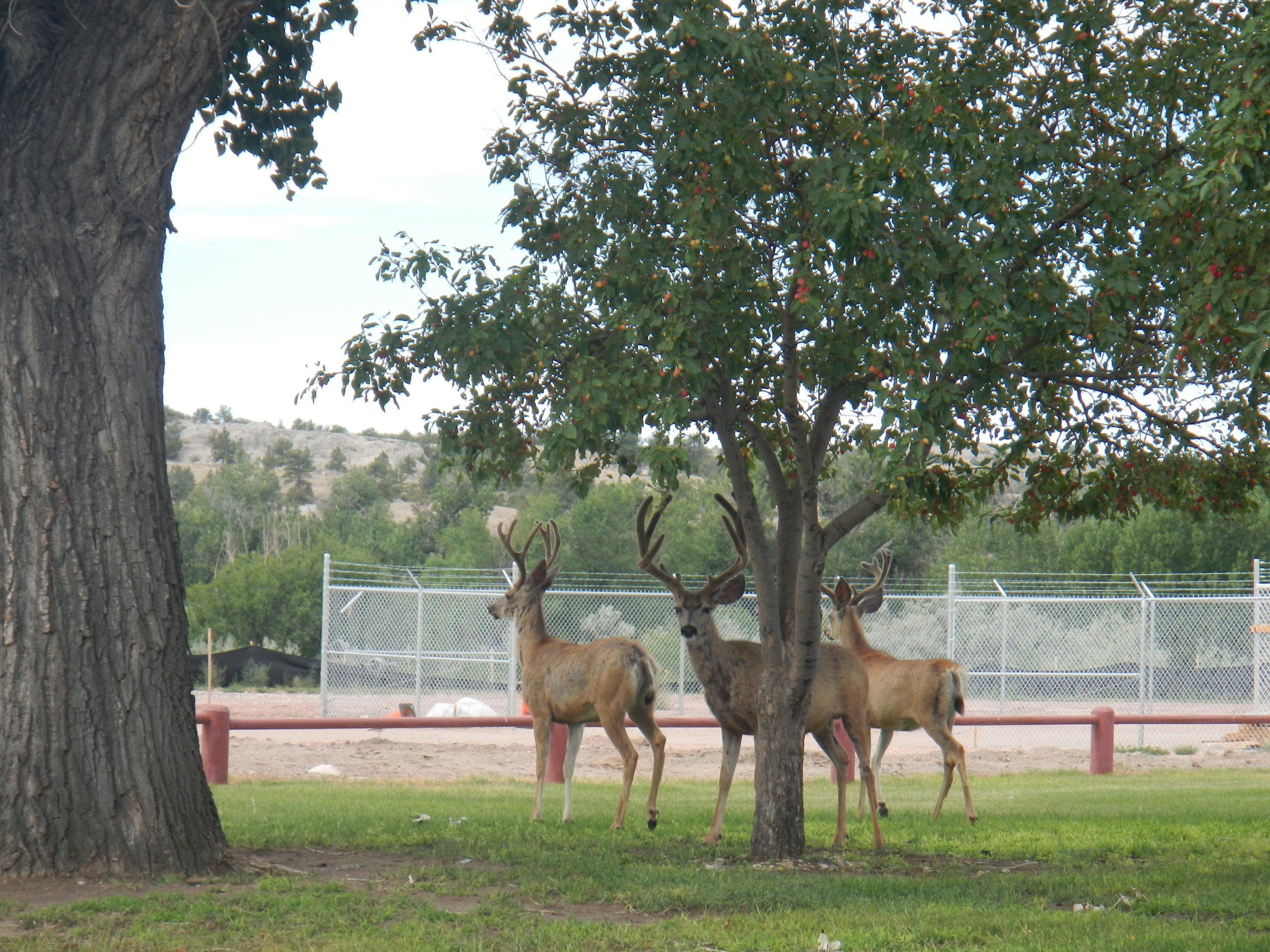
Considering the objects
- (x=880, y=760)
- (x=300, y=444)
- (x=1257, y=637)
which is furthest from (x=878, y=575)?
(x=300, y=444)

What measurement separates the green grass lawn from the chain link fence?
892cm

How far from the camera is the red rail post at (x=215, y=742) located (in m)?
13.0

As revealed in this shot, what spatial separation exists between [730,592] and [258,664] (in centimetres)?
2475

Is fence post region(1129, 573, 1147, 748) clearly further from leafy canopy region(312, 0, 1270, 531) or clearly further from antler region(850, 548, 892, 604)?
leafy canopy region(312, 0, 1270, 531)

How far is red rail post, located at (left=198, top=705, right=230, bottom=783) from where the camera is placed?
1295cm

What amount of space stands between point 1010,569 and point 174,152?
35.3m

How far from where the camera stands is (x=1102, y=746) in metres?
16.9

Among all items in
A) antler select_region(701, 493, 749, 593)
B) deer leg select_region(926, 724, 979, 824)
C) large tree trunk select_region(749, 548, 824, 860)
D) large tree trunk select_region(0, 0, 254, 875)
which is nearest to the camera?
large tree trunk select_region(0, 0, 254, 875)

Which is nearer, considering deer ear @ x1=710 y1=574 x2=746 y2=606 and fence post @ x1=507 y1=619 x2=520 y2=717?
deer ear @ x1=710 y1=574 x2=746 y2=606

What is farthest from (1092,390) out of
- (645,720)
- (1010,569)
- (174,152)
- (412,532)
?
(412,532)

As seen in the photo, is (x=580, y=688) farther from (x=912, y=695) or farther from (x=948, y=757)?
(x=948, y=757)

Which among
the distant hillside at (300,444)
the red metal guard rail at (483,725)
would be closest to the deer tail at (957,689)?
the red metal guard rail at (483,725)

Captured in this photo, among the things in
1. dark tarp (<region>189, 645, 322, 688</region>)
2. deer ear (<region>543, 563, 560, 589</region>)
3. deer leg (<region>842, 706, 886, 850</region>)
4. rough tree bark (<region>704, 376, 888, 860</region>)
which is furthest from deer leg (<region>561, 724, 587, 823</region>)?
dark tarp (<region>189, 645, 322, 688</region>)

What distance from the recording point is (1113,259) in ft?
25.1
